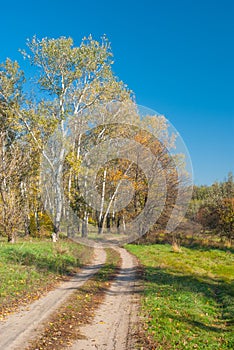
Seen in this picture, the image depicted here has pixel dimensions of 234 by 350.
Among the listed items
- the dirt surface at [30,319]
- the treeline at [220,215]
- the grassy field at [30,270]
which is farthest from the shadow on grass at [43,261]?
the treeline at [220,215]

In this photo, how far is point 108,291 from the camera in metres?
14.7

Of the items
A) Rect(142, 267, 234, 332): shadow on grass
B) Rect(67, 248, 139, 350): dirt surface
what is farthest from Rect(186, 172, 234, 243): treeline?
Rect(67, 248, 139, 350): dirt surface

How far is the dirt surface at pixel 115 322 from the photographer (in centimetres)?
862

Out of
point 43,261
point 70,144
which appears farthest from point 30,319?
point 70,144

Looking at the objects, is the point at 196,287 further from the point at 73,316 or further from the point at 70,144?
the point at 70,144

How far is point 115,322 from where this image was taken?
34.5 feet

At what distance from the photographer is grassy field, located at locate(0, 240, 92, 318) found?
1258cm

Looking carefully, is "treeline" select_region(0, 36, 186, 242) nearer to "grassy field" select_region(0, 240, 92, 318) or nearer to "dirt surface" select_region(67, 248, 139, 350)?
"grassy field" select_region(0, 240, 92, 318)

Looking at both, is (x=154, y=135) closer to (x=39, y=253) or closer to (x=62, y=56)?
(x=62, y=56)

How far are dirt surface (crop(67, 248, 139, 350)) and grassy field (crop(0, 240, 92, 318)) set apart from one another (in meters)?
2.70

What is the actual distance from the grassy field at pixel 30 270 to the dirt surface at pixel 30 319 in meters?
0.46

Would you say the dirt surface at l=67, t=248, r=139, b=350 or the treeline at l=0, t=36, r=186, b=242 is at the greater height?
the treeline at l=0, t=36, r=186, b=242

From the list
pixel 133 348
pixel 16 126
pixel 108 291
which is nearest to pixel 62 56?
pixel 16 126

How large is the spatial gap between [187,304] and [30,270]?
7479 millimetres
